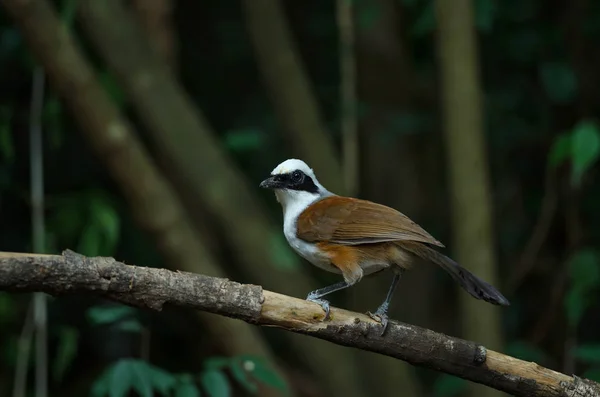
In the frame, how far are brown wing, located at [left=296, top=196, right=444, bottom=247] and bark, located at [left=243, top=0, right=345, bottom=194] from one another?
1.29 meters

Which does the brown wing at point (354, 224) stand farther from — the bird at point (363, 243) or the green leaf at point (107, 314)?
the green leaf at point (107, 314)

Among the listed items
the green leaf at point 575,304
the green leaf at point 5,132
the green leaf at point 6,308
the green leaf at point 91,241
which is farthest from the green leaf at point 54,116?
the green leaf at point 575,304

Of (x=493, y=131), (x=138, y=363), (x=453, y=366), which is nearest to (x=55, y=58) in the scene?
(x=138, y=363)

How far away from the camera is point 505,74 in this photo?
625 centimetres

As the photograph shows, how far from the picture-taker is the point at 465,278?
3.30 metres

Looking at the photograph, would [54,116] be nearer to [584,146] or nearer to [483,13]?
[483,13]

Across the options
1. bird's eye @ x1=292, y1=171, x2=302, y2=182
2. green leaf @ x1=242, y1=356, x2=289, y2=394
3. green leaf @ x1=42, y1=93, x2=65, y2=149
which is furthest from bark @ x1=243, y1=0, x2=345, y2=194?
green leaf @ x1=242, y1=356, x2=289, y2=394

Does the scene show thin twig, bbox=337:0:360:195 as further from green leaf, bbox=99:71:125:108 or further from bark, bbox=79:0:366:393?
green leaf, bbox=99:71:125:108

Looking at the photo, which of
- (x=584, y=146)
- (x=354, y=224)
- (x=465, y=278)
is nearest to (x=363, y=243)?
(x=354, y=224)

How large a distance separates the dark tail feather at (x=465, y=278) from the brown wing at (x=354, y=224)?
0.09 m

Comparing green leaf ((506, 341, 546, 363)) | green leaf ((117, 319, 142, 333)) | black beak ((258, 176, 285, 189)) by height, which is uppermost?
black beak ((258, 176, 285, 189))

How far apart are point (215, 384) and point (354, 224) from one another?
836 millimetres

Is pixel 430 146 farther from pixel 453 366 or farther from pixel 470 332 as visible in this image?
pixel 453 366

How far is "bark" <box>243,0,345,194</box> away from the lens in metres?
5.07
